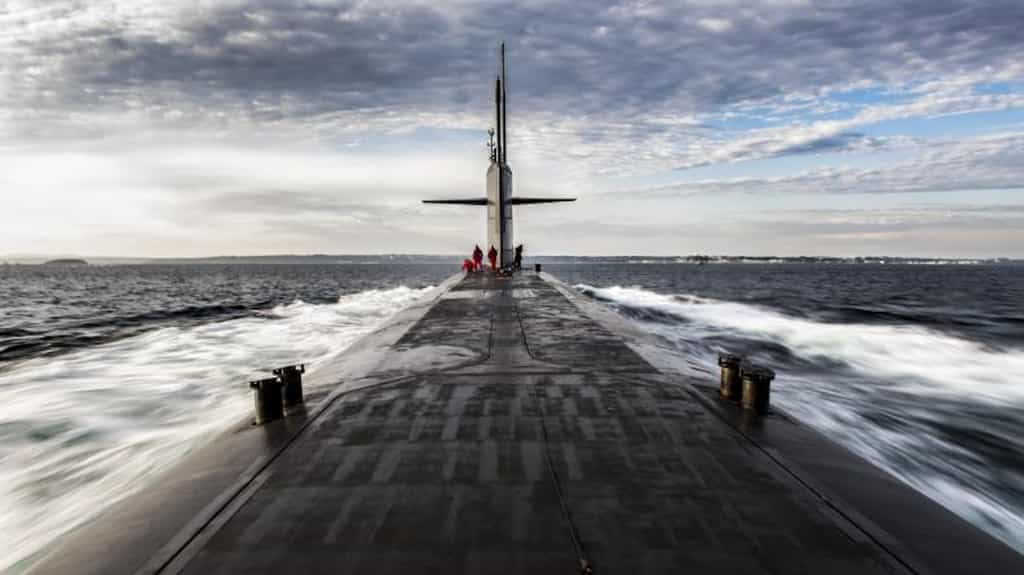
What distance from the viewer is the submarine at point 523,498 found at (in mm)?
3135

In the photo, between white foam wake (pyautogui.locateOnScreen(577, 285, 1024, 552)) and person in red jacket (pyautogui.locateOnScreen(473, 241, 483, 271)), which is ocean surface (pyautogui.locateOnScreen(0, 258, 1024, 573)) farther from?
person in red jacket (pyautogui.locateOnScreen(473, 241, 483, 271))

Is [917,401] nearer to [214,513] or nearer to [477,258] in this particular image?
[214,513]

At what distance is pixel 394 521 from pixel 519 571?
0.99 m

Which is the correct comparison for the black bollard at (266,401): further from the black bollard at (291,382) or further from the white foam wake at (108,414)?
the white foam wake at (108,414)

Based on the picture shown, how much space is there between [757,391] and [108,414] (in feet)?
34.9

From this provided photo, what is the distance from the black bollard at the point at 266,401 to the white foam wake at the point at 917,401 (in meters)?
5.83

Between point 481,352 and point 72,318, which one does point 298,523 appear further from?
point 72,318

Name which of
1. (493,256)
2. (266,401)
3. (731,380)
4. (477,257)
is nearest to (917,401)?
(731,380)

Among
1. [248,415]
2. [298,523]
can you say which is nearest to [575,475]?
[298,523]

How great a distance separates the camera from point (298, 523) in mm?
3512

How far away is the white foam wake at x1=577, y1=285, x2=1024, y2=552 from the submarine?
2933mm

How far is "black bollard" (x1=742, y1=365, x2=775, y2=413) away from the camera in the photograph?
5.90 metres

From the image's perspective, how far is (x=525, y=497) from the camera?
383 centimetres

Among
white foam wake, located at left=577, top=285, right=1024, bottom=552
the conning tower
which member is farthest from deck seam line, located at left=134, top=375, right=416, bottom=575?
the conning tower
